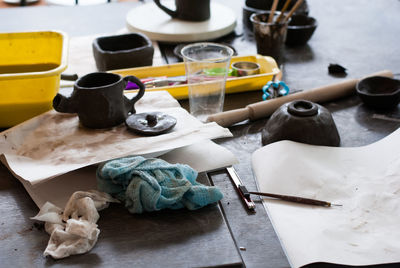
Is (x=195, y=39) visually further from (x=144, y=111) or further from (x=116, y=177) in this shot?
(x=116, y=177)

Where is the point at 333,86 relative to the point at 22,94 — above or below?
below

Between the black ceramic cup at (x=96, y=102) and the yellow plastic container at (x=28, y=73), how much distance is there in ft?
0.26

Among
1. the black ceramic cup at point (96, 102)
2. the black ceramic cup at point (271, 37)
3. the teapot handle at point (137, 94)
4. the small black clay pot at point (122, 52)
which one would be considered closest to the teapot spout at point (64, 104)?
the black ceramic cup at point (96, 102)

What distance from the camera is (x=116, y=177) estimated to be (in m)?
0.76

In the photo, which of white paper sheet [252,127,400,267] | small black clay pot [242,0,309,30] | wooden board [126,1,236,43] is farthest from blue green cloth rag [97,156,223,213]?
small black clay pot [242,0,309,30]

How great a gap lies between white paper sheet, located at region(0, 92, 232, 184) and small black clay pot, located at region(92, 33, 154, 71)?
0.31 m

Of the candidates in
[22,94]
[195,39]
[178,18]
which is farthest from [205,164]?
[178,18]

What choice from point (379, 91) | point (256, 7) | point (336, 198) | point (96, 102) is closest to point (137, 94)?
point (96, 102)

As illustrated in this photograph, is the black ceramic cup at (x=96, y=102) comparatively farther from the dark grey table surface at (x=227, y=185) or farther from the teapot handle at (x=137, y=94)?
the dark grey table surface at (x=227, y=185)

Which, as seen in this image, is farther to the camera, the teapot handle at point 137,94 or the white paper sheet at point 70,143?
the teapot handle at point 137,94

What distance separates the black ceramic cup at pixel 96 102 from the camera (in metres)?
0.89

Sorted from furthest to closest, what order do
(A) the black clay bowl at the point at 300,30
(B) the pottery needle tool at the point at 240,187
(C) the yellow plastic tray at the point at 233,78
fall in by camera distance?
(A) the black clay bowl at the point at 300,30 < (C) the yellow plastic tray at the point at 233,78 < (B) the pottery needle tool at the point at 240,187

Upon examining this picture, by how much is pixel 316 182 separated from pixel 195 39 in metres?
0.82

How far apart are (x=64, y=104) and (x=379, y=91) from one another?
790 millimetres
